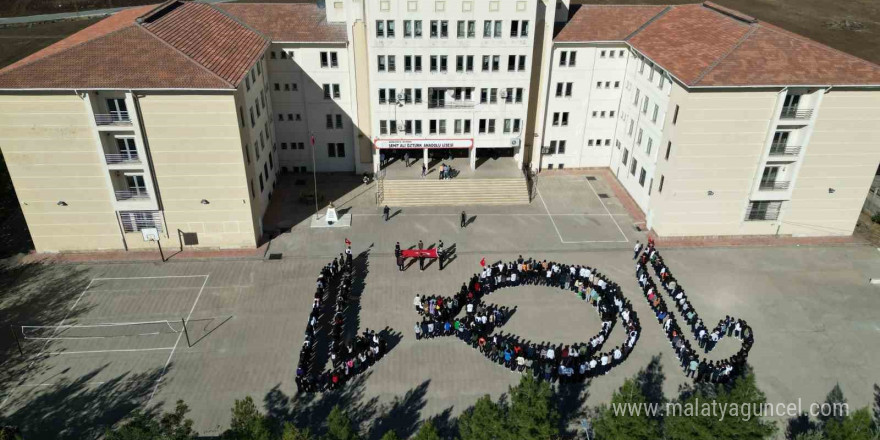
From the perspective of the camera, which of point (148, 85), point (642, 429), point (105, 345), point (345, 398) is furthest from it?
point (148, 85)

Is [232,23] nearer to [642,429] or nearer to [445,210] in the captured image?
[445,210]

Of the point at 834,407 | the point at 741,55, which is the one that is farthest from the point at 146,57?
the point at 834,407

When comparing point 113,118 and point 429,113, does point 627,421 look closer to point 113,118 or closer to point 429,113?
point 429,113

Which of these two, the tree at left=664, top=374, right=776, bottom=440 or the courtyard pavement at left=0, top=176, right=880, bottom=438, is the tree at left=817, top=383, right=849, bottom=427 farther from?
the tree at left=664, top=374, right=776, bottom=440

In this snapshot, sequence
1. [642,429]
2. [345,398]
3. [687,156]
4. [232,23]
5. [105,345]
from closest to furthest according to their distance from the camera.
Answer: [642,429]
[345,398]
[105,345]
[687,156]
[232,23]

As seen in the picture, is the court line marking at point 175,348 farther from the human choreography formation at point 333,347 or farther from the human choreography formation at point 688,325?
the human choreography formation at point 688,325

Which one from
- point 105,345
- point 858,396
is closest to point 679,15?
point 858,396

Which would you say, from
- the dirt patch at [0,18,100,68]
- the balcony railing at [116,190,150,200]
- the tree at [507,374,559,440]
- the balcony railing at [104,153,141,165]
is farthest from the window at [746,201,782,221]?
the dirt patch at [0,18,100,68]
